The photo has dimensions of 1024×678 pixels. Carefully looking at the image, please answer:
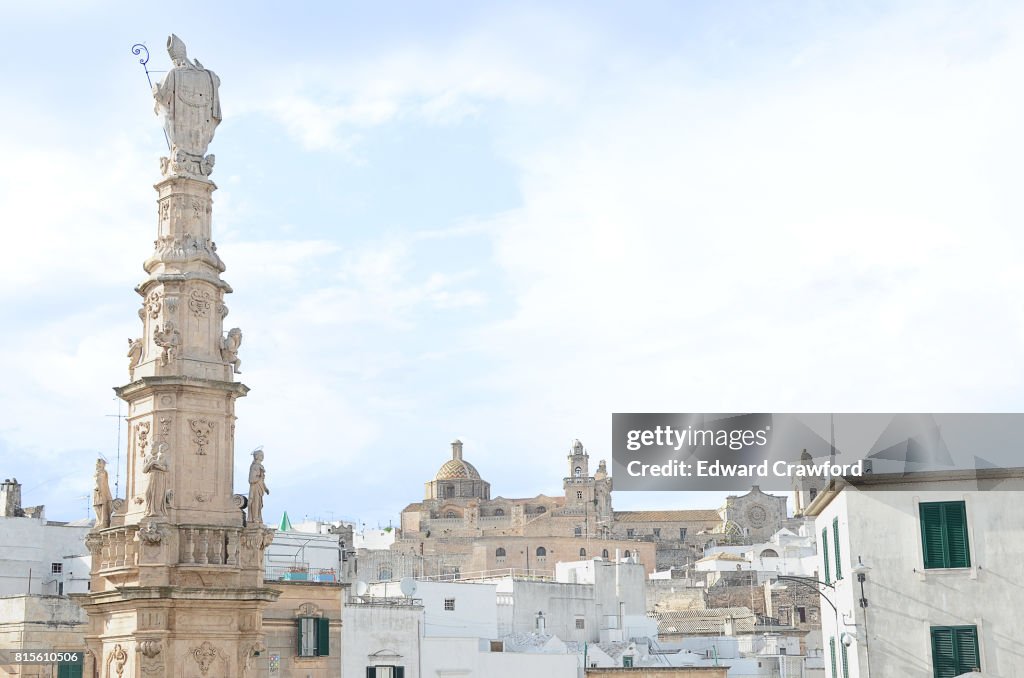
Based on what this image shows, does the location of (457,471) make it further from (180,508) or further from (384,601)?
(180,508)

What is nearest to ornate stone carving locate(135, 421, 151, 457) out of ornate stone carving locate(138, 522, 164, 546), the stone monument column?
the stone monument column

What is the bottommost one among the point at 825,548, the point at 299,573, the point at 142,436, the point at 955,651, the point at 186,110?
the point at 955,651

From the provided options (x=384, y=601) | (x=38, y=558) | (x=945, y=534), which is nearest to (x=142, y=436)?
(x=945, y=534)

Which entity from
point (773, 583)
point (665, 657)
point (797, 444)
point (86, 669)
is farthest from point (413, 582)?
point (773, 583)

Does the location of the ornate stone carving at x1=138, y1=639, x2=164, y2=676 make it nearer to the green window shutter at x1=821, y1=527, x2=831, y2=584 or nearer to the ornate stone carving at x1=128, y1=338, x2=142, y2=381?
the ornate stone carving at x1=128, y1=338, x2=142, y2=381

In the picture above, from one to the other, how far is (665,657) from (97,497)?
35.0 meters

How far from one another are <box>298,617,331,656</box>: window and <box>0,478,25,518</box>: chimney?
1698 cm

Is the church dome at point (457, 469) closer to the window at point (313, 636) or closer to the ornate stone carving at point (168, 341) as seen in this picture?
the window at point (313, 636)

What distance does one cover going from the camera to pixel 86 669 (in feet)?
59.4

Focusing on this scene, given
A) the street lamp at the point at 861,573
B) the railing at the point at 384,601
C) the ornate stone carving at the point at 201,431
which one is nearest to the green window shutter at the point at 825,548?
the street lamp at the point at 861,573

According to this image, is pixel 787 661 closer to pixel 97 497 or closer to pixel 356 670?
pixel 356 670

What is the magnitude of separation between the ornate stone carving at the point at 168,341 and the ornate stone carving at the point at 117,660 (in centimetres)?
368

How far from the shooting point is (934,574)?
21156 mm

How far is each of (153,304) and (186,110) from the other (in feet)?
9.15
